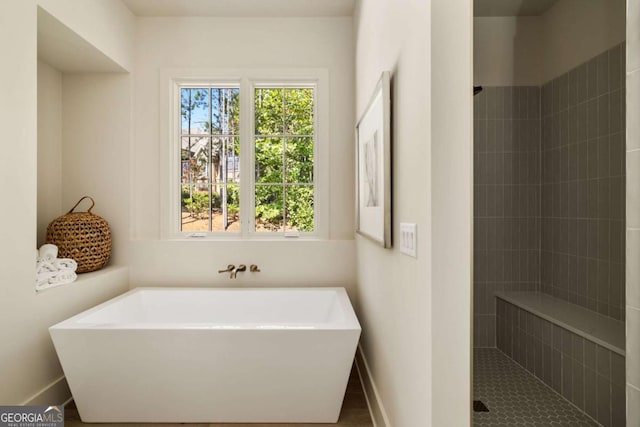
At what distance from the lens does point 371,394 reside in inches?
85.0

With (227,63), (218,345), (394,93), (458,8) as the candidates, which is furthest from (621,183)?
(227,63)

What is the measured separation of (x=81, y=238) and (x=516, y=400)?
302cm

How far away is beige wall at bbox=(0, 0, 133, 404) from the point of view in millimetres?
1841

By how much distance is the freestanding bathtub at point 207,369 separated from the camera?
1900mm

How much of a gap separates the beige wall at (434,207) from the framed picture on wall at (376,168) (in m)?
0.10

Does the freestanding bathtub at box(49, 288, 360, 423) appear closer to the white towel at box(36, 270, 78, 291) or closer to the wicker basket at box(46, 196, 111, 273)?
the white towel at box(36, 270, 78, 291)

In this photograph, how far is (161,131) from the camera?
3.03m

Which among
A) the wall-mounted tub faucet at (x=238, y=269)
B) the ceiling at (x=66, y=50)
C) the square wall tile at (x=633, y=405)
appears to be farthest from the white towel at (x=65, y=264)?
the square wall tile at (x=633, y=405)

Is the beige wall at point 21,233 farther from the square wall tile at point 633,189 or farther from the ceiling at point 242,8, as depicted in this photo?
the square wall tile at point 633,189

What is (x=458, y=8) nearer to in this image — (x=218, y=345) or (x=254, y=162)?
(x=218, y=345)

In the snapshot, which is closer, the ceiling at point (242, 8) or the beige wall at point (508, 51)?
the ceiling at point (242, 8)

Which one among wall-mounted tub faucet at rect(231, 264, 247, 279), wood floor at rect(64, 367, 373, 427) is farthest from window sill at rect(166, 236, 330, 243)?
wood floor at rect(64, 367, 373, 427)

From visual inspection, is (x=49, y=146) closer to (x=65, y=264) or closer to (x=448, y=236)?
(x=65, y=264)

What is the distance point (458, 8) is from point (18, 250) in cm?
229
